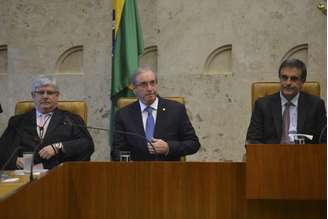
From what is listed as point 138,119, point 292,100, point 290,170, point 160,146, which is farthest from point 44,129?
point 290,170

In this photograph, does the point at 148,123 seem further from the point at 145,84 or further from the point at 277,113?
the point at 277,113

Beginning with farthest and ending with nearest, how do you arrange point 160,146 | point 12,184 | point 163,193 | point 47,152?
1. point 47,152
2. point 160,146
3. point 163,193
4. point 12,184

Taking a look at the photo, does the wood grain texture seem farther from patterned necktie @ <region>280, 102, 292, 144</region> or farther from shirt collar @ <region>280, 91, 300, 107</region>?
shirt collar @ <region>280, 91, 300, 107</region>

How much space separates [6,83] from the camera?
6113 millimetres

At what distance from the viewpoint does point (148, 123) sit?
4340mm

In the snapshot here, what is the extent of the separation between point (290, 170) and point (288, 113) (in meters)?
1.41

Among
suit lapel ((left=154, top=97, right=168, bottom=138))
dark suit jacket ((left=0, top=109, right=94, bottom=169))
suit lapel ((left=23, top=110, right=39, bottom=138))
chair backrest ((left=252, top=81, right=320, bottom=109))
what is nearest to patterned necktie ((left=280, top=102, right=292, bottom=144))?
chair backrest ((left=252, top=81, right=320, bottom=109))

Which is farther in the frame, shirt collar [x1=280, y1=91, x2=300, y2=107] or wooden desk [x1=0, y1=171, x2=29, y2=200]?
shirt collar [x1=280, y1=91, x2=300, y2=107]

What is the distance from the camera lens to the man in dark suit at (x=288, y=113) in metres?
4.20

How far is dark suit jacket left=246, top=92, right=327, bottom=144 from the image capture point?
13.8ft

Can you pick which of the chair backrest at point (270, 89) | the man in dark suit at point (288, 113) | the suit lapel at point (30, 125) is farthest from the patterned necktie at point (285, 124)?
the suit lapel at point (30, 125)

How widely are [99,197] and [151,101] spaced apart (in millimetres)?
1231

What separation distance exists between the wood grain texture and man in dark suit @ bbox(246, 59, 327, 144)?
1256 millimetres

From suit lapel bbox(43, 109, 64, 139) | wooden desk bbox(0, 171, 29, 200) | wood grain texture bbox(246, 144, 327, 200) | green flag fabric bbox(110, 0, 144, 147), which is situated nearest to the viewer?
wooden desk bbox(0, 171, 29, 200)
